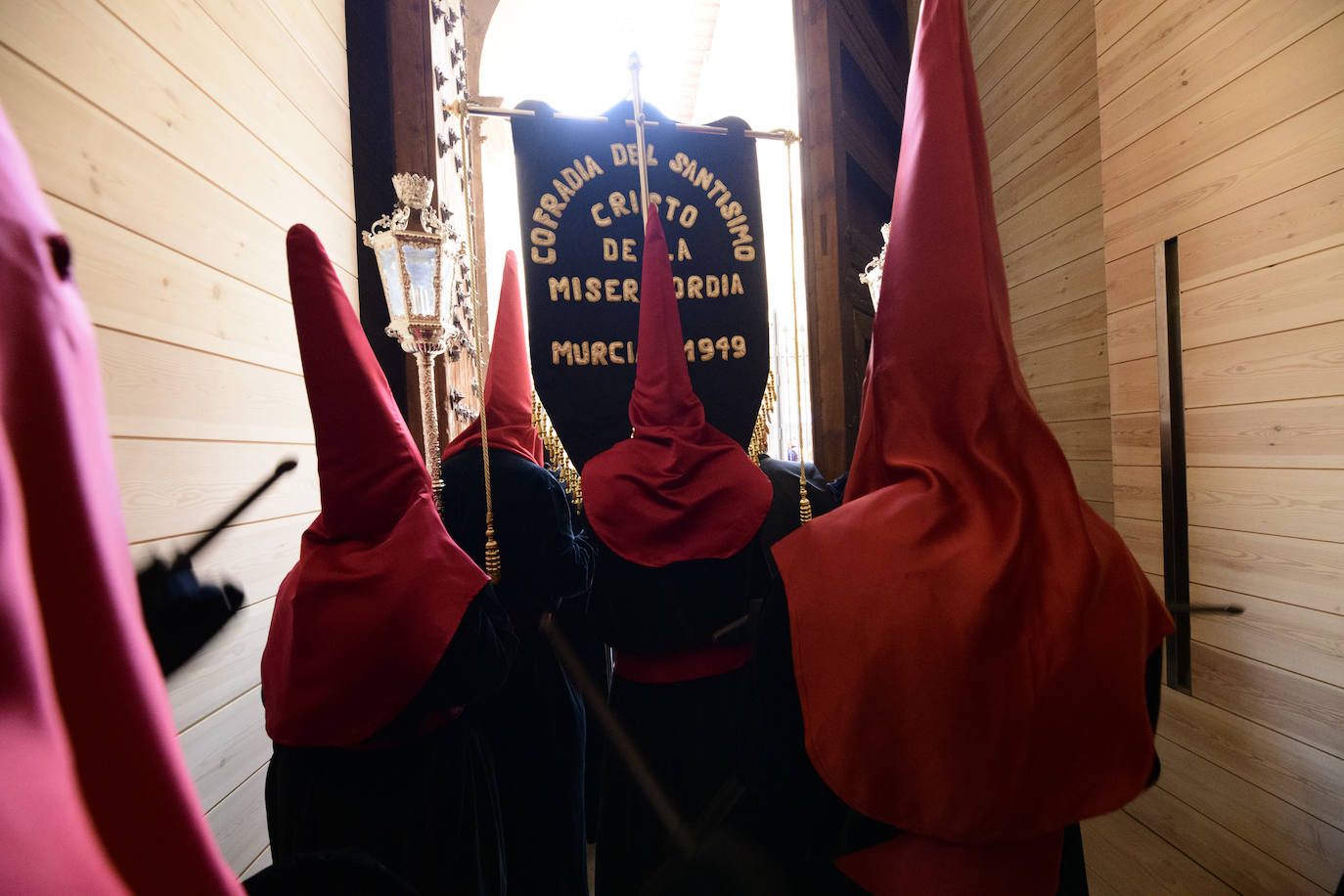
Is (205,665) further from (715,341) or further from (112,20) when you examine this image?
(715,341)

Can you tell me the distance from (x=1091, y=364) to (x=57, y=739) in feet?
7.17

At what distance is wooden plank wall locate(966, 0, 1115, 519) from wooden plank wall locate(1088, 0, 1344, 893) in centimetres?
33

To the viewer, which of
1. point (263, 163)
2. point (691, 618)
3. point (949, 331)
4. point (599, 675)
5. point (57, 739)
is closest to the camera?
point (57, 739)

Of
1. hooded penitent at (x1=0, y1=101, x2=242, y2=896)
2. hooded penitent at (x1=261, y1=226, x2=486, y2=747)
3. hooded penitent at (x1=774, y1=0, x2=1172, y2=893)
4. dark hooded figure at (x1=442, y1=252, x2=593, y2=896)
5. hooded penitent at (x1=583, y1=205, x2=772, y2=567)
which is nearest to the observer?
hooded penitent at (x1=0, y1=101, x2=242, y2=896)

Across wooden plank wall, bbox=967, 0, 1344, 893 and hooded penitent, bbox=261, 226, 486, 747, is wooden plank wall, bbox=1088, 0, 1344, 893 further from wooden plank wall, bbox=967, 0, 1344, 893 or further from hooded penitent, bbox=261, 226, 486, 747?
hooded penitent, bbox=261, 226, 486, 747

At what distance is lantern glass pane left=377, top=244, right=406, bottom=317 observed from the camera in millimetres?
1073

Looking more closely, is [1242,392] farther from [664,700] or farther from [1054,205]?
[664,700]

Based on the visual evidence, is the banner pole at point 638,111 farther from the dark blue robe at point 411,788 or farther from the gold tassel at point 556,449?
the dark blue robe at point 411,788

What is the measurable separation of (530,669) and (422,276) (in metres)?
0.88

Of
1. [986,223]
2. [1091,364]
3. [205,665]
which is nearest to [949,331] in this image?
[986,223]

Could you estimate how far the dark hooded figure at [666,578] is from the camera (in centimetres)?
97

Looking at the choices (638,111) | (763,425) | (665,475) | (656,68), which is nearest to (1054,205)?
(763,425)

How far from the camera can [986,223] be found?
65cm

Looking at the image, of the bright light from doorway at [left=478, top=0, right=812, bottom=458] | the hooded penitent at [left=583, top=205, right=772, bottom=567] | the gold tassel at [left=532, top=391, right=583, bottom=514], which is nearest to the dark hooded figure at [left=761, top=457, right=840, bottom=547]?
the hooded penitent at [left=583, top=205, right=772, bottom=567]
